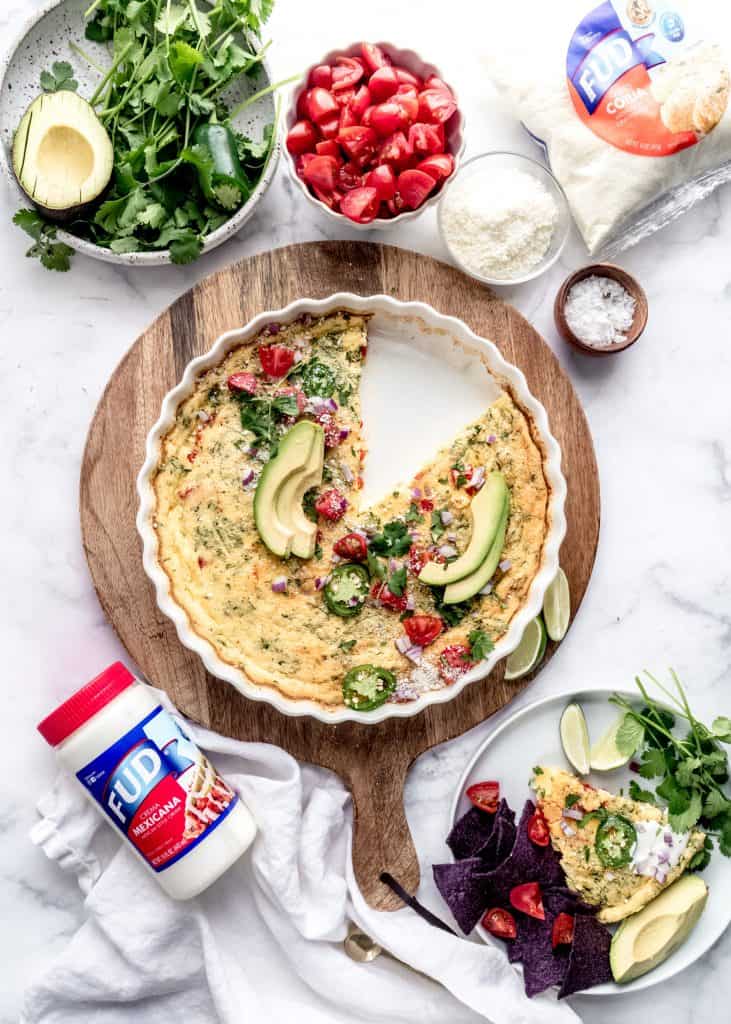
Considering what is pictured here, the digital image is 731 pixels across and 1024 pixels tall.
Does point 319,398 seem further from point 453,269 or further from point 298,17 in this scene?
point 298,17

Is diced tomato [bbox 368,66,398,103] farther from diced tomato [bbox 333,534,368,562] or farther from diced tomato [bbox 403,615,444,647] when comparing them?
diced tomato [bbox 403,615,444,647]

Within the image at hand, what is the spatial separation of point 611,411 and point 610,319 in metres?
0.43

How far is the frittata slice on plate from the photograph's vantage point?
4180mm

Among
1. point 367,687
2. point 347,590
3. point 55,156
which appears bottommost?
point 367,687

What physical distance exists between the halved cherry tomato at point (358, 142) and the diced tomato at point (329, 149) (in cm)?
3

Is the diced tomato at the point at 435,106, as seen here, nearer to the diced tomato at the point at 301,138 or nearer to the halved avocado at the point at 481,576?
the diced tomato at the point at 301,138

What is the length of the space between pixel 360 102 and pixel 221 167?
1.99 feet

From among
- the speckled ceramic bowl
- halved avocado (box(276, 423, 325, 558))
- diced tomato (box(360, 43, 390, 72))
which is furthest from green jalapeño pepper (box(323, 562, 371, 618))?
diced tomato (box(360, 43, 390, 72))

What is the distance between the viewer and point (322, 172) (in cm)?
400

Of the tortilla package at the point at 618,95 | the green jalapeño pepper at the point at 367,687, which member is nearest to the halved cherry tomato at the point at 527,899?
the green jalapeño pepper at the point at 367,687

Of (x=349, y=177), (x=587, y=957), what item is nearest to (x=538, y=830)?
(x=587, y=957)

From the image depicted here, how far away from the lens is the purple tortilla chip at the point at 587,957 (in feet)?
13.3

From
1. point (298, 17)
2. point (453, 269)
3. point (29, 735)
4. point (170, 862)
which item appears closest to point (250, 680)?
point (170, 862)

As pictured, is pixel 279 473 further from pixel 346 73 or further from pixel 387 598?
pixel 346 73
